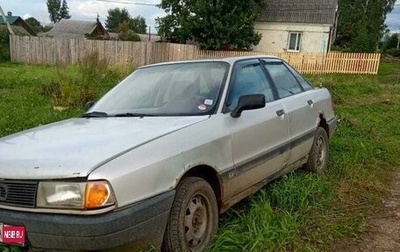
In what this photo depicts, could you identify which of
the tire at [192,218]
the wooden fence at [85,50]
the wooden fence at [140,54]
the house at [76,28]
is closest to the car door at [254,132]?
the tire at [192,218]

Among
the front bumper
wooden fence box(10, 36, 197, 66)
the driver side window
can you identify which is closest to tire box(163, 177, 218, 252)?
the front bumper

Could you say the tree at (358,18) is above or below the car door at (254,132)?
above

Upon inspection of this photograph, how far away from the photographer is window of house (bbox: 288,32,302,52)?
3062 cm

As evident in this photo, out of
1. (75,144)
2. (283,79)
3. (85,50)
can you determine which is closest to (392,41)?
(85,50)

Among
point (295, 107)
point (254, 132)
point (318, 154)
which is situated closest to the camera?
point (254, 132)

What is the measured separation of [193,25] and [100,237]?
1017 inches

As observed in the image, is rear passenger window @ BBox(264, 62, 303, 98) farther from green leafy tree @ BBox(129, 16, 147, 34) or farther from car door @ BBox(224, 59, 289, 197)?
green leafy tree @ BBox(129, 16, 147, 34)

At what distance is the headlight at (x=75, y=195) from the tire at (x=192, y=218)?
0.58 m

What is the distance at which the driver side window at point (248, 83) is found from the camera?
3.77m

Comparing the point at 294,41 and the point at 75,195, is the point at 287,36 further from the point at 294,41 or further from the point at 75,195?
the point at 75,195

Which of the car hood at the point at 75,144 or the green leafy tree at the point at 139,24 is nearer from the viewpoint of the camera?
the car hood at the point at 75,144

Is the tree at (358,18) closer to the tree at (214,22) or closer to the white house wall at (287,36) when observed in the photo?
the white house wall at (287,36)

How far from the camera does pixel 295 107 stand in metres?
4.61

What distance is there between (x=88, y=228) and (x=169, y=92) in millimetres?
1827
